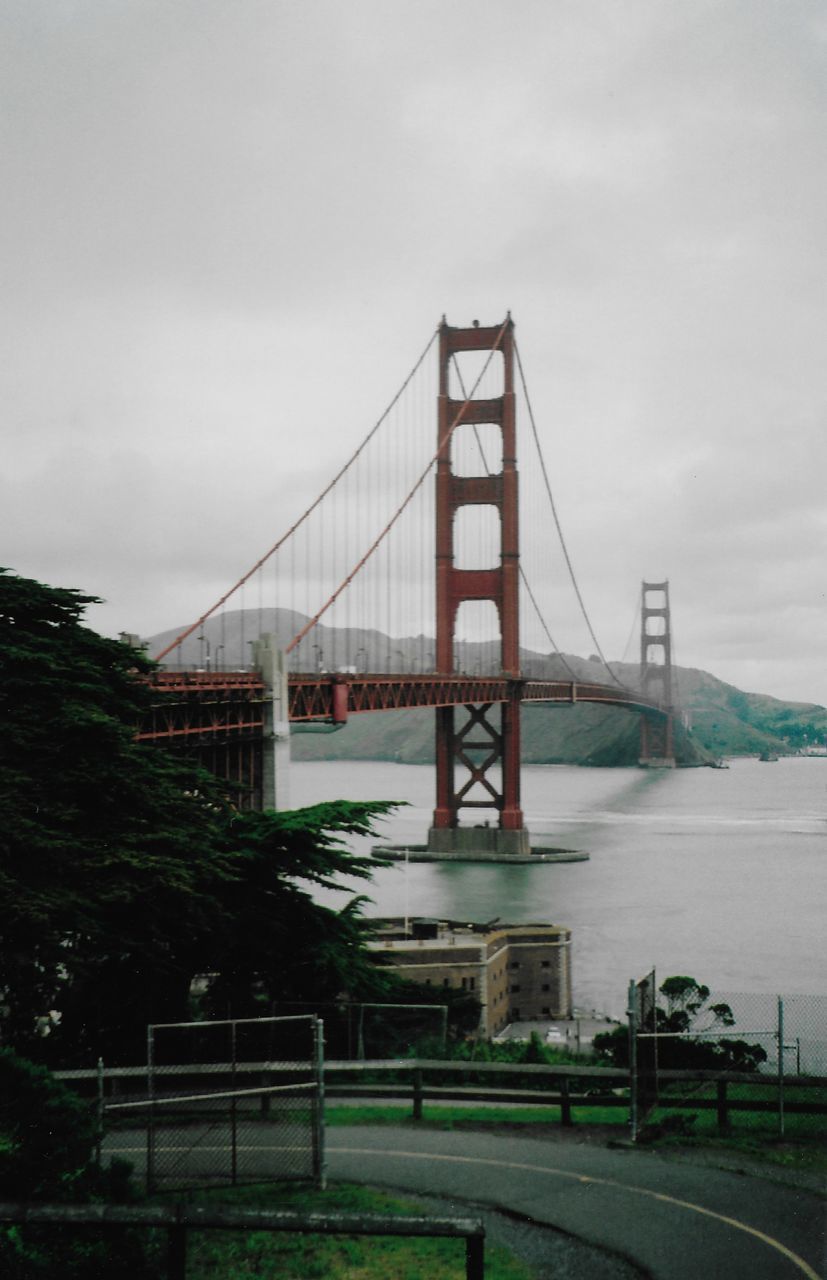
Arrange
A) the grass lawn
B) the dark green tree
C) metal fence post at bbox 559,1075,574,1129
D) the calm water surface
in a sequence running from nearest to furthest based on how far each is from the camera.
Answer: the grass lawn
metal fence post at bbox 559,1075,574,1129
the dark green tree
the calm water surface

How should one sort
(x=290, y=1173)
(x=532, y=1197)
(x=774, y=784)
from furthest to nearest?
(x=774, y=784)
(x=290, y=1173)
(x=532, y=1197)

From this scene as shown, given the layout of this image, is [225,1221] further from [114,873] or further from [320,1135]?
[114,873]

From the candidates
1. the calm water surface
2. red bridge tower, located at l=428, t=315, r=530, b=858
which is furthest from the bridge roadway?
the calm water surface

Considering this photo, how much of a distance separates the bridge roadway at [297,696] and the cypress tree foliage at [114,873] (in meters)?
4.15

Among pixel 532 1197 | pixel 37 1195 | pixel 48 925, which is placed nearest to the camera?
A: pixel 37 1195

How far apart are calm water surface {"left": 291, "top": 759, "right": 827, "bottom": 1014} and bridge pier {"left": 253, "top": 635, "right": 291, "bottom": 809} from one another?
12.5 metres

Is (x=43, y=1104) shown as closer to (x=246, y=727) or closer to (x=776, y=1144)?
(x=776, y=1144)

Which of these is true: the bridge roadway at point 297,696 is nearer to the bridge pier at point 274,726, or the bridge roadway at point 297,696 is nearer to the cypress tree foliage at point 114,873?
the bridge pier at point 274,726

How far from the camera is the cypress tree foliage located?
47.3 ft

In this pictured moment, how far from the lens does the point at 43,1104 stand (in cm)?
698

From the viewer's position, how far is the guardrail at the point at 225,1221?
12.5ft

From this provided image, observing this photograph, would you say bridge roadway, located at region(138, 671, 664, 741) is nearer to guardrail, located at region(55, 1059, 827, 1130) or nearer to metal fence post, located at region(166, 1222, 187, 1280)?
guardrail, located at region(55, 1059, 827, 1130)

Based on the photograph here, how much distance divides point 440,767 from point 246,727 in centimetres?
3905

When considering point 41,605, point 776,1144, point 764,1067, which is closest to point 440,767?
point 764,1067
